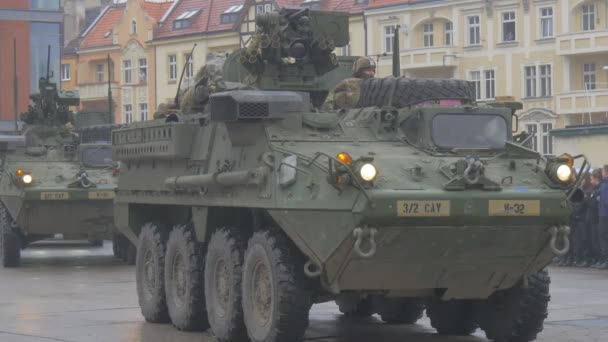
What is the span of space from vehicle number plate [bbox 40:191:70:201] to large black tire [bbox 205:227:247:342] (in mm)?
9195

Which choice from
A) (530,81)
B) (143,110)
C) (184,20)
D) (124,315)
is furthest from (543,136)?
(124,315)

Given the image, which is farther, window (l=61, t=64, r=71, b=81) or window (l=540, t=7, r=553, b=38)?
window (l=61, t=64, r=71, b=81)

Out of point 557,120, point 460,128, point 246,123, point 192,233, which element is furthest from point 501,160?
point 557,120

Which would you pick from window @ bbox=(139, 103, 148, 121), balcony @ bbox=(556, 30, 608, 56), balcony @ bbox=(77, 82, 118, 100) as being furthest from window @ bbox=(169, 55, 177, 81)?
balcony @ bbox=(556, 30, 608, 56)

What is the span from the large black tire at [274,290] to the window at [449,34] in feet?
153

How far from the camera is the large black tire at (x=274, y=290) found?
1059 centimetres

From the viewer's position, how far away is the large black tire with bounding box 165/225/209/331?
12.4 meters

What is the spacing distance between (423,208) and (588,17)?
44.9 meters

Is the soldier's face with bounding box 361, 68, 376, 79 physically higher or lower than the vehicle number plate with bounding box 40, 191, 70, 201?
higher

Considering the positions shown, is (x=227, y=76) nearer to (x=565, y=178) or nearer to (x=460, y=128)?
(x=460, y=128)

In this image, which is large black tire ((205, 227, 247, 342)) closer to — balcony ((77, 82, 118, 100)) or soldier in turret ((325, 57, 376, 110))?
soldier in turret ((325, 57, 376, 110))

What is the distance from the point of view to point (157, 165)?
13438 mm

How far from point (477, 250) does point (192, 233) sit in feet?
10.5

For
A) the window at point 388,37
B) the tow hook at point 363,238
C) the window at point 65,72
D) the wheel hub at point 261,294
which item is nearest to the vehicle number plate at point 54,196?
the wheel hub at point 261,294
